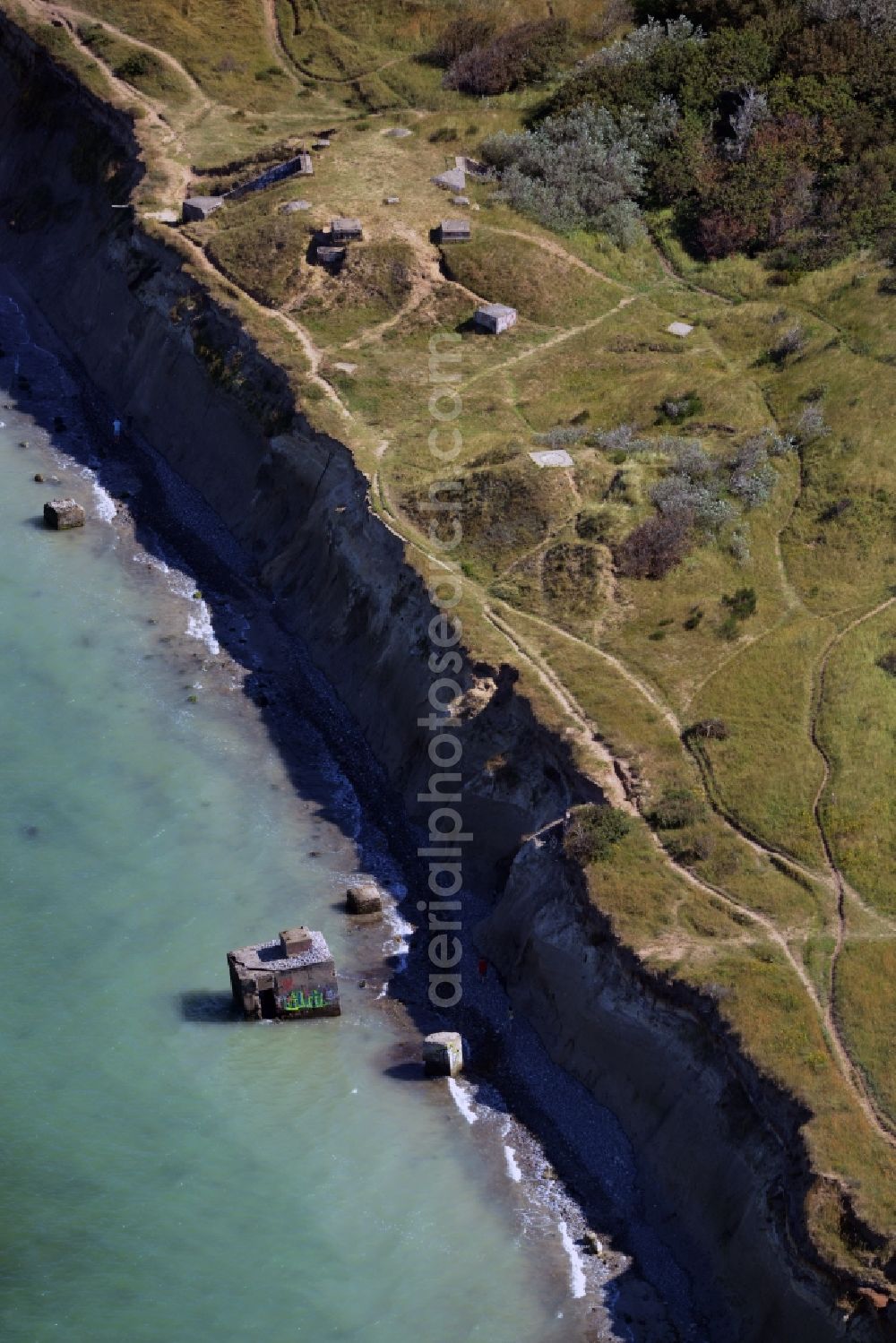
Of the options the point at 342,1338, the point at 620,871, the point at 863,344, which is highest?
the point at 863,344

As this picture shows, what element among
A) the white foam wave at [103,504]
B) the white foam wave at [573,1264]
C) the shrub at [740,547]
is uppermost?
the shrub at [740,547]

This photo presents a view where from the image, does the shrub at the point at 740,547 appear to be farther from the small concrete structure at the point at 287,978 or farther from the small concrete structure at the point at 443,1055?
the small concrete structure at the point at 443,1055

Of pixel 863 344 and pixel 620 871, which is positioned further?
pixel 863 344

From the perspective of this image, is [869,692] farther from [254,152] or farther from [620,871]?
[254,152]

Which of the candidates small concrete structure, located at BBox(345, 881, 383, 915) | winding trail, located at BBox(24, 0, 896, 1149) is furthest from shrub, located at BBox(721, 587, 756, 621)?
small concrete structure, located at BBox(345, 881, 383, 915)

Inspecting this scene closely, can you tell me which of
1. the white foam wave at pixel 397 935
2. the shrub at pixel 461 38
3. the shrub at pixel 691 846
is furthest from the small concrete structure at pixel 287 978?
the shrub at pixel 461 38

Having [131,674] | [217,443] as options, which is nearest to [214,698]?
[131,674]

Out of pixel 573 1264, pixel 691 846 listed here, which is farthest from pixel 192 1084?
pixel 691 846
